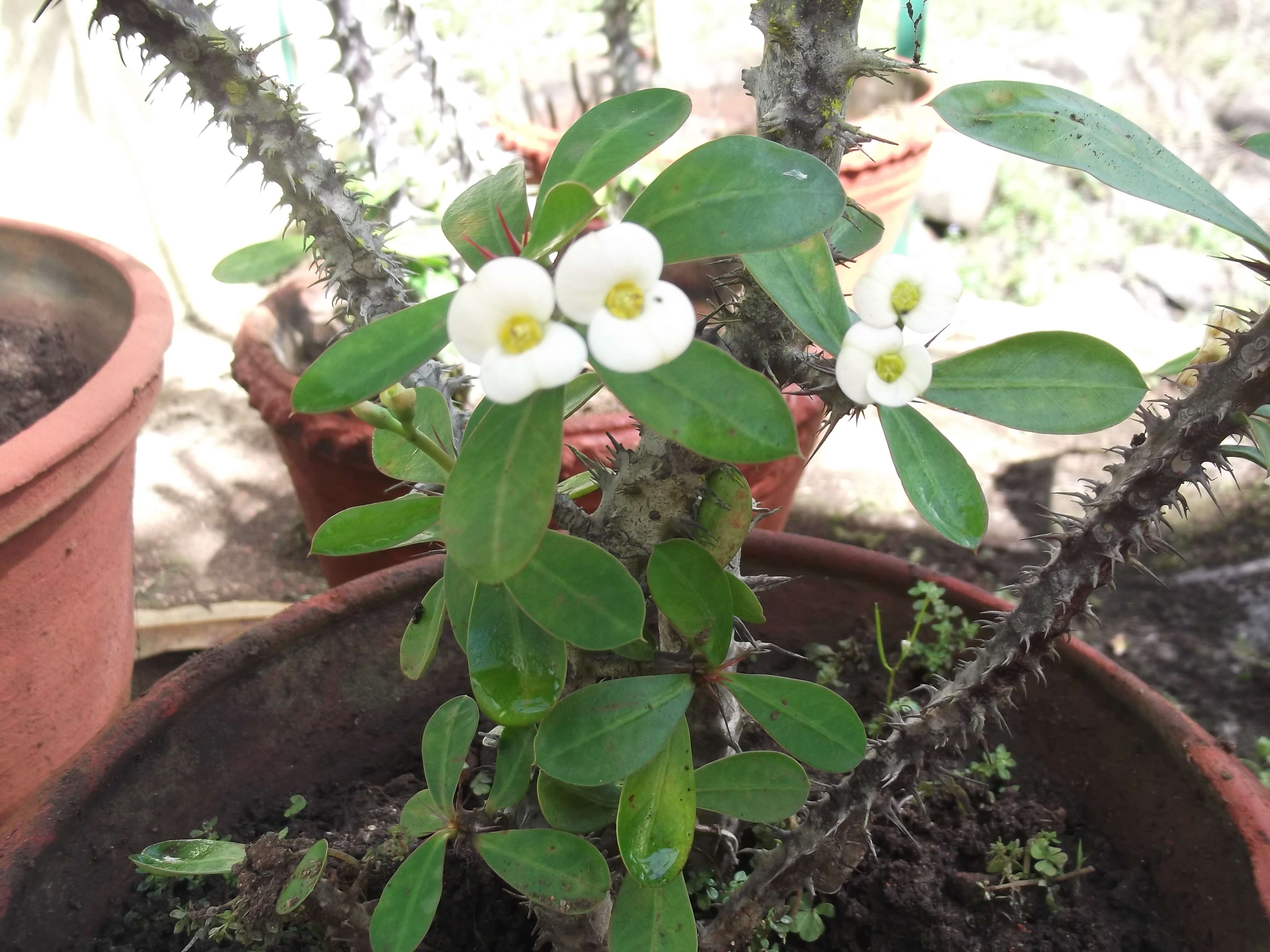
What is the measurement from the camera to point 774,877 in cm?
76

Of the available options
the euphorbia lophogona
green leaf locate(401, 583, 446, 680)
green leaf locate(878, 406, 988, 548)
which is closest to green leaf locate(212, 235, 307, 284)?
the euphorbia lophogona

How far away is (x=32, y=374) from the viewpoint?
140 cm

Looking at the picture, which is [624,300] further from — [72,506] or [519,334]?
[72,506]

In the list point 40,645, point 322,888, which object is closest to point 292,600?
point 40,645

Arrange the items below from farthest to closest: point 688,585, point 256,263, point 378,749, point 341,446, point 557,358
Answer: point 341,446 < point 378,749 < point 256,263 < point 688,585 < point 557,358

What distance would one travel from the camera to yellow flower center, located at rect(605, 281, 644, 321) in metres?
0.43

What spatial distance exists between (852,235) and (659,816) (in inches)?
17.2

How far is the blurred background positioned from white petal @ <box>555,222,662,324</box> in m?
1.09

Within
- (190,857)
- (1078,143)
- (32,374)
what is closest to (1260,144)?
(1078,143)

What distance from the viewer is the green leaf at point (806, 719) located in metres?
0.63

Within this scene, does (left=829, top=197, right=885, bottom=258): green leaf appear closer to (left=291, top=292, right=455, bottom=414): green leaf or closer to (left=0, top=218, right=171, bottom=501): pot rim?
(left=291, top=292, right=455, bottom=414): green leaf

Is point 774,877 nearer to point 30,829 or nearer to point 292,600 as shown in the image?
point 30,829

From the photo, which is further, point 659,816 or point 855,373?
point 659,816

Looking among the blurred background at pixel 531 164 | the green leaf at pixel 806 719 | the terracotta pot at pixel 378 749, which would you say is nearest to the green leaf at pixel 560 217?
the green leaf at pixel 806 719
